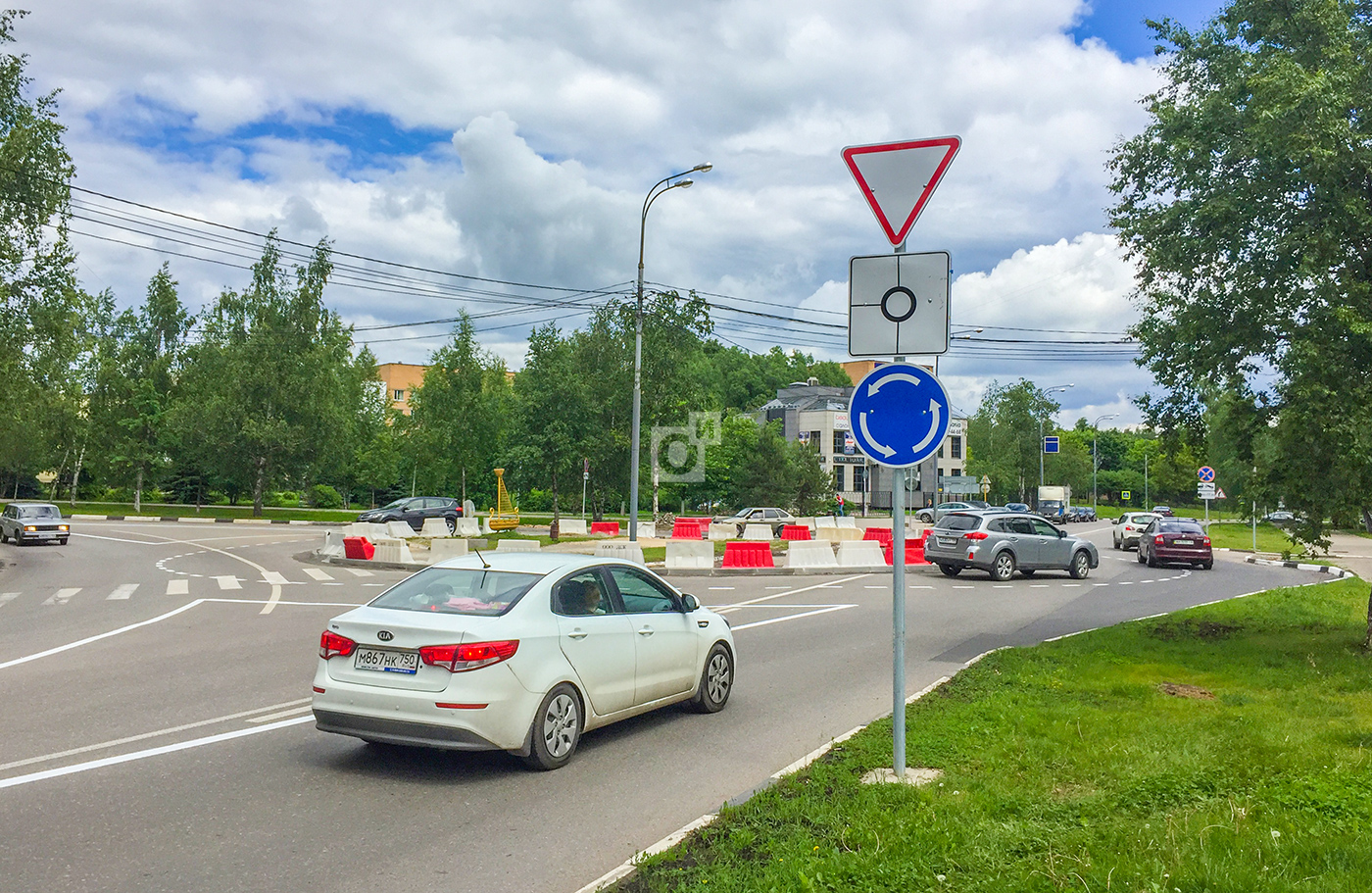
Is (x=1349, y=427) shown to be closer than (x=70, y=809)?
No

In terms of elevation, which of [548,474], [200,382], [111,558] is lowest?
[111,558]

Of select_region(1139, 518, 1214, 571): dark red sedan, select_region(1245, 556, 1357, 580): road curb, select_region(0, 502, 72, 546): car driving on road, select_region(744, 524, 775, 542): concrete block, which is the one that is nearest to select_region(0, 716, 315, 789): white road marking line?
select_region(744, 524, 775, 542): concrete block

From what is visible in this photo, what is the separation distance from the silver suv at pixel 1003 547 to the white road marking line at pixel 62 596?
1872 centimetres

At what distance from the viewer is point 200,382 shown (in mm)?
61188

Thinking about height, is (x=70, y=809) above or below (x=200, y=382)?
below

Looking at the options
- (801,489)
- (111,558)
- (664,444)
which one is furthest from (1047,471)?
(111,558)

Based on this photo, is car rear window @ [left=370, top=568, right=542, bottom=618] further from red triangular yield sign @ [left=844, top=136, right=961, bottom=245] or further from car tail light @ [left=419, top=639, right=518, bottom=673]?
red triangular yield sign @ [left=844, top=136, right=961, bottom=245]

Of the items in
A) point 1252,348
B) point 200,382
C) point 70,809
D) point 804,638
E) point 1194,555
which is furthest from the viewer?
point 200,382

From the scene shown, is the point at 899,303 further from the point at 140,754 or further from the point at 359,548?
the point at 359,548

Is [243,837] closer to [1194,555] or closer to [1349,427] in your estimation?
[1349,427]

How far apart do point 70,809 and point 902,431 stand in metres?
5.21

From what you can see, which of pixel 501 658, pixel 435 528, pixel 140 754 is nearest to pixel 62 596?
pixel 140 754

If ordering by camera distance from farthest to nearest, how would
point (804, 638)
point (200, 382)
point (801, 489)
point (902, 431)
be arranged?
point (801, 489), point (200, 382), point (804, 638), point (902, 431)

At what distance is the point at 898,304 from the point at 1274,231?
772 cm
